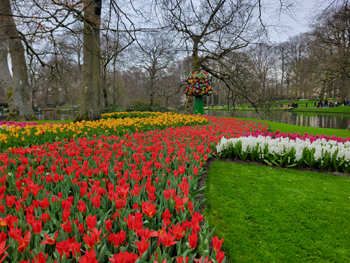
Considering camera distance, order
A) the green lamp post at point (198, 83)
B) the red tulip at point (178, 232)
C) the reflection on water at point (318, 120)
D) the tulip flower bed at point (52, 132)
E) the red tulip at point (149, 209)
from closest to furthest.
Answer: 1. the red tulip at point (178, 232)
2. the red tulip at point (149, 209)
3. the tulip flower bed at point (52, 132)
4. the green lamp post at point (198, 83)
5. the reflection on water at point (318, 120)

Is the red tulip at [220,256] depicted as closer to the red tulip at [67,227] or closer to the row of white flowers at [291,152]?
the red tulip at [67,227]

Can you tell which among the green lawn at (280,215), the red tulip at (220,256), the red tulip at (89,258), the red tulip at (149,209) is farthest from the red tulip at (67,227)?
the green lawn at (280,215)

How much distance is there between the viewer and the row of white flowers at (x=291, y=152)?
3752 millimetres

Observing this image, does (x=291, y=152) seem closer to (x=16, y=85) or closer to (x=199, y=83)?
(x=199, y=83)

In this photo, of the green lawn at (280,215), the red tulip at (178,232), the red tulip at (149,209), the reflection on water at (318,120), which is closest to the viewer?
the red tulip at (178,232)

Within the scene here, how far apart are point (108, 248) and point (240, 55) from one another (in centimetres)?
1280

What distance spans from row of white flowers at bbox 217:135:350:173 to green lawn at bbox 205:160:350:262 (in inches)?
13.4

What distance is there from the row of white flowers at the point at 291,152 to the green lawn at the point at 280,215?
34 centimetres

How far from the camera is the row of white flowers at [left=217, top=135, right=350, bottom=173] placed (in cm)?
375

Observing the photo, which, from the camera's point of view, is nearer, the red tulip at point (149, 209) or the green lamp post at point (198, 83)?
the red tulip at point (149, 209)

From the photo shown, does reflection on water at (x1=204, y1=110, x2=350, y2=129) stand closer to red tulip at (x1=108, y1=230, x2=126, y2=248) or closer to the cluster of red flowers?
the cluster of red flowers

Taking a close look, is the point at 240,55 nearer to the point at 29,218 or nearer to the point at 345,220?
the point at 345,220

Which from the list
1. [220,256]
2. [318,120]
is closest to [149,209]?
[220,256]

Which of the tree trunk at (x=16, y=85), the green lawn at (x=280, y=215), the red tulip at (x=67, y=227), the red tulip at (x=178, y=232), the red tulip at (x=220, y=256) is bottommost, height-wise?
the green lawn at (x=280, y=215)
